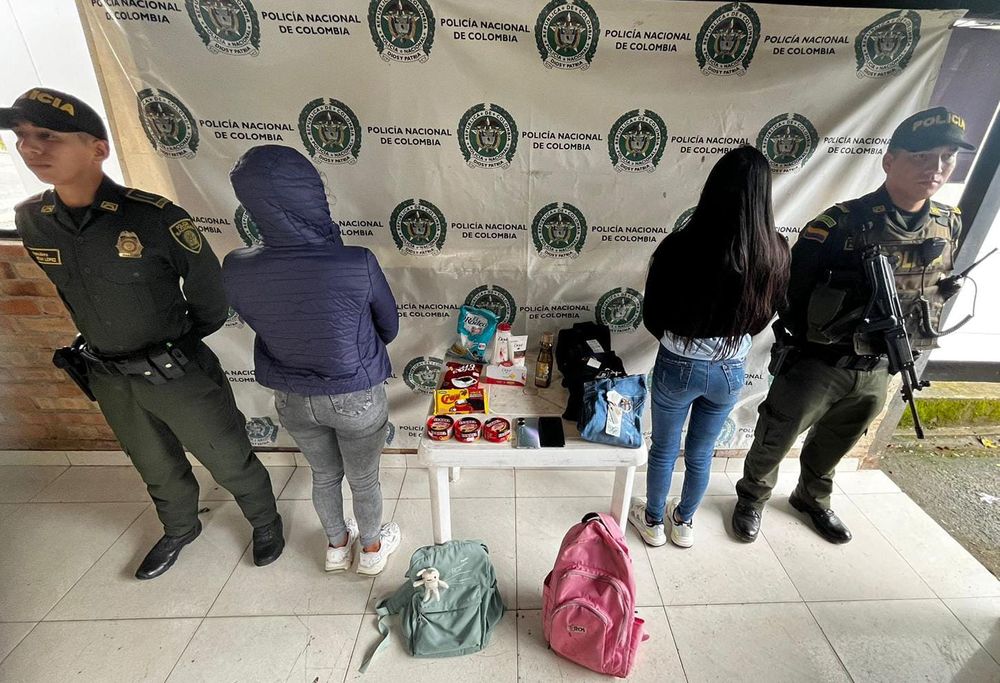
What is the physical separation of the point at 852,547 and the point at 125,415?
2.93 metres

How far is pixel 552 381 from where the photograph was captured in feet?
5.43

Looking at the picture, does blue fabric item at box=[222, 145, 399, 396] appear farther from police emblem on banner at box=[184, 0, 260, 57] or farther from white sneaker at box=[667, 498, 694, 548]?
white sneaker at box=[667, 498, 694, 548]

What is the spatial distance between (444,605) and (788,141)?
2.15m

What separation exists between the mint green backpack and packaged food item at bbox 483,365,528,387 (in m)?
0.62

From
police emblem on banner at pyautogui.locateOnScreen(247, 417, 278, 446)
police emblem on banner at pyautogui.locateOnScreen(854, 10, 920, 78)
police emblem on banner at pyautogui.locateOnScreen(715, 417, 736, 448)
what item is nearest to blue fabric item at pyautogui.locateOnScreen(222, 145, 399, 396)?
police emblem on banner at pyautogui.locateOnScreen(247, 417, 278, 446)

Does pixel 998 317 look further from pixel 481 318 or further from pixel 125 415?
pixel 125 415

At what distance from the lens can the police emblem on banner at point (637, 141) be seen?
156cm

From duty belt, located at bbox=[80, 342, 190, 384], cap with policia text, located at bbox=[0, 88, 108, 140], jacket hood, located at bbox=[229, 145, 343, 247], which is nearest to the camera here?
jacket hood, located at bbox=[229, 145, 343, 247]

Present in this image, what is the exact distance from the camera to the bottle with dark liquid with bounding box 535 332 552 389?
5.19 feet

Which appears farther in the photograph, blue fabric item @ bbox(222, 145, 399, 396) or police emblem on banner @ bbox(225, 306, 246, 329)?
police emblem on banner @ bbox(225, 306, 246, 329)

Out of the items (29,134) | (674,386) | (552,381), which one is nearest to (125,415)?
(29,134)

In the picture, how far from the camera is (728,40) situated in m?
1.47

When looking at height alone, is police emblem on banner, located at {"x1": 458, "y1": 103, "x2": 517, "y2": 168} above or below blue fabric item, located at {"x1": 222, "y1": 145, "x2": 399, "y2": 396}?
above

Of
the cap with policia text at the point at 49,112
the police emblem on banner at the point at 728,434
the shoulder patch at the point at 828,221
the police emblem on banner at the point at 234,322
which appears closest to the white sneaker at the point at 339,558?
the police emblem on banner at the point at 234,322
